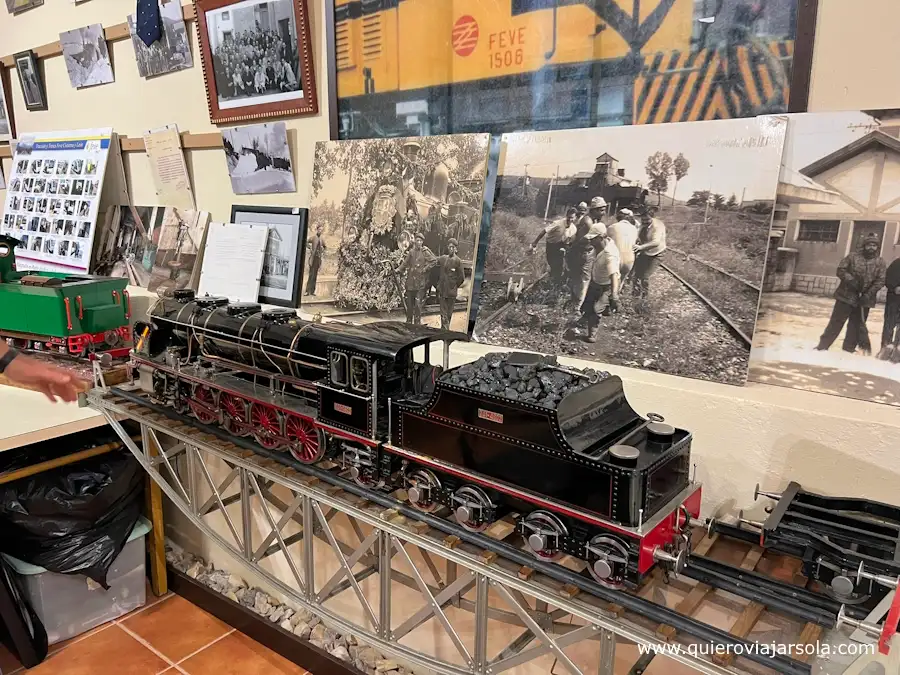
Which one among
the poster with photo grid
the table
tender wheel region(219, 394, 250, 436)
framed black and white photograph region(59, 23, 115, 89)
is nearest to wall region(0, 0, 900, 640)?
tender wheel region(219, 394, 250, 436)

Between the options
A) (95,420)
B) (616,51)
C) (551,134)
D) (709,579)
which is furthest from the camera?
(95,420)

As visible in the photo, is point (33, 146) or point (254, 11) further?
point (33, 146)

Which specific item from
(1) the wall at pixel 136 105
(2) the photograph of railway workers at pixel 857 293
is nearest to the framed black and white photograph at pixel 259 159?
(1) the wall at pixel 136 105

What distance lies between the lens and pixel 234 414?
2.46 m

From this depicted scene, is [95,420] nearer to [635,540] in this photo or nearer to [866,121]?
[635,540]

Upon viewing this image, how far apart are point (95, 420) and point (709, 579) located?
8.77ft

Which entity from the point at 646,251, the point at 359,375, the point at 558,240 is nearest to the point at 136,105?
the point at 359,375

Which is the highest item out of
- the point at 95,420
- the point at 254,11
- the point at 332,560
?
the point at 254,11

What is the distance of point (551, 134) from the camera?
218 centimetres

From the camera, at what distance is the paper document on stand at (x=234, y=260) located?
3168 mm

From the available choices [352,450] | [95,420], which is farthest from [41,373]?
[95,420]

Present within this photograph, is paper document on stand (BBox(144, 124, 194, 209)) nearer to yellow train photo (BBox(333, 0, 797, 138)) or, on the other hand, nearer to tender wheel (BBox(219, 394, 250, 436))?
yellow train photo (BBox(333, 0, 797, 138))

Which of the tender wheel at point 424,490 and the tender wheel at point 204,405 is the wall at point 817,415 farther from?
the tender wheel at point 204,405

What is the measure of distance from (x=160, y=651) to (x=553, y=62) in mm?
3235
